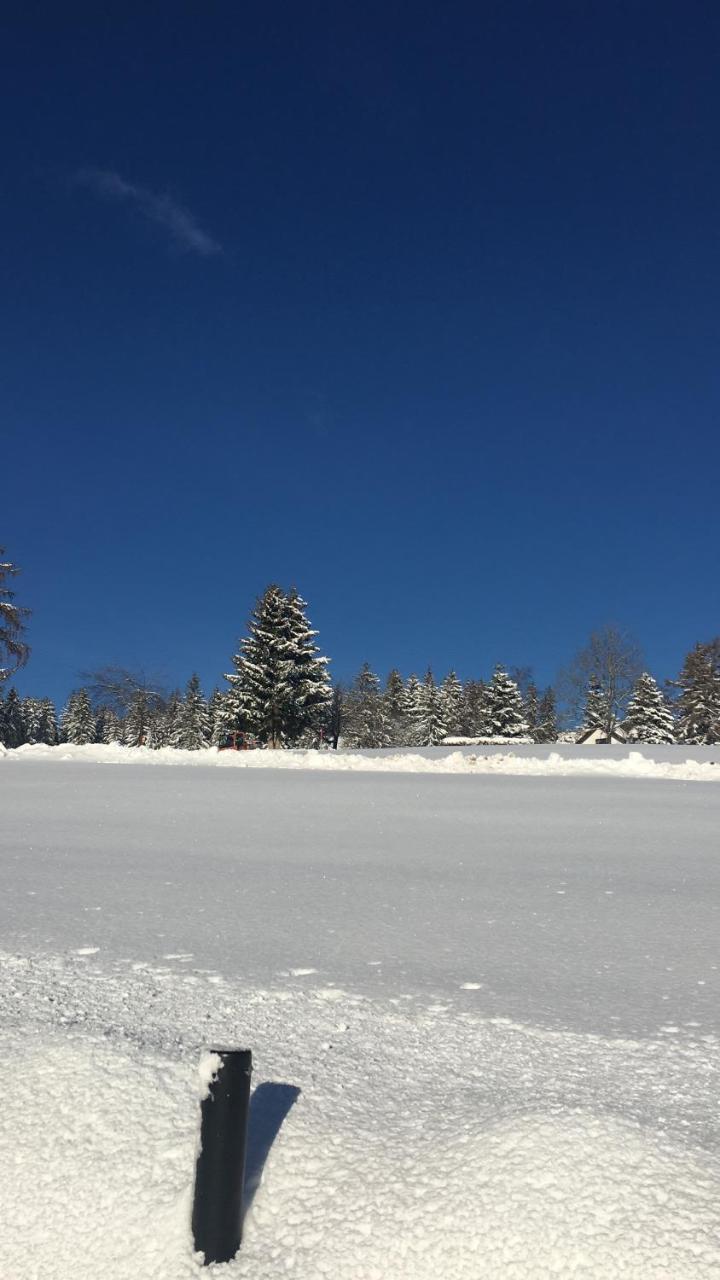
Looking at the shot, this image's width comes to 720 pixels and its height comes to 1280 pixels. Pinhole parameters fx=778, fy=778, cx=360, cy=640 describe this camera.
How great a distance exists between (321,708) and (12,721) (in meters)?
51.4

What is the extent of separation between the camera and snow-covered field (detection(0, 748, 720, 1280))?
1.69 meters

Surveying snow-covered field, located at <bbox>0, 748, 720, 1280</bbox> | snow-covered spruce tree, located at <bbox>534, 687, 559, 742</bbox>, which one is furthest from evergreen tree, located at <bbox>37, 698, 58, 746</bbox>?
snow-covered field, located at <bbox>0, 748, 720, 1280</bbox>

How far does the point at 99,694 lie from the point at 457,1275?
6838 centimetres

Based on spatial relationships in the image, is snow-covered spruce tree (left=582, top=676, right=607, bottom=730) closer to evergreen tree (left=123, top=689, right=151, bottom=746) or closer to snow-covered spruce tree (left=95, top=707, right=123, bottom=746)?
evergreen tree (left=123, top=689, right=151, bottom=746)

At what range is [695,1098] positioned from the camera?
2.16 m

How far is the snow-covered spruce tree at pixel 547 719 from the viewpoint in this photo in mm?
73250

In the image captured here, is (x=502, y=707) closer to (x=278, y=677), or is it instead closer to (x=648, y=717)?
(x=648, y=717)

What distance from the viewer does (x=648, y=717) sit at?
190 feet

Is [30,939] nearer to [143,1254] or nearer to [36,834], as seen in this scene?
[143,1254]

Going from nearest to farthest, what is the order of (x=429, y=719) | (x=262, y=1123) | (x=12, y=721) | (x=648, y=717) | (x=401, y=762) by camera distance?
1. (x=262, y=1123)
2. (x=401, y=762)
3. (x=648, y=717)
4. (x=429, y=719)
5. (x=12, y=721)

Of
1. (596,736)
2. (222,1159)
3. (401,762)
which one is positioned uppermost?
(596,736)

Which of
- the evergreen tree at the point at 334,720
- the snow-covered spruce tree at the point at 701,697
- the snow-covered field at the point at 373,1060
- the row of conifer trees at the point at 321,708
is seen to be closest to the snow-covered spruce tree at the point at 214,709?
the row of conifer trees at the point at 321,708

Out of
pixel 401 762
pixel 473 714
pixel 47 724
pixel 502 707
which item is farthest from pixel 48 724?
pixel 401 762

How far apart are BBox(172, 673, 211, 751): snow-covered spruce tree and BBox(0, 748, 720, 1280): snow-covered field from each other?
233 feet
